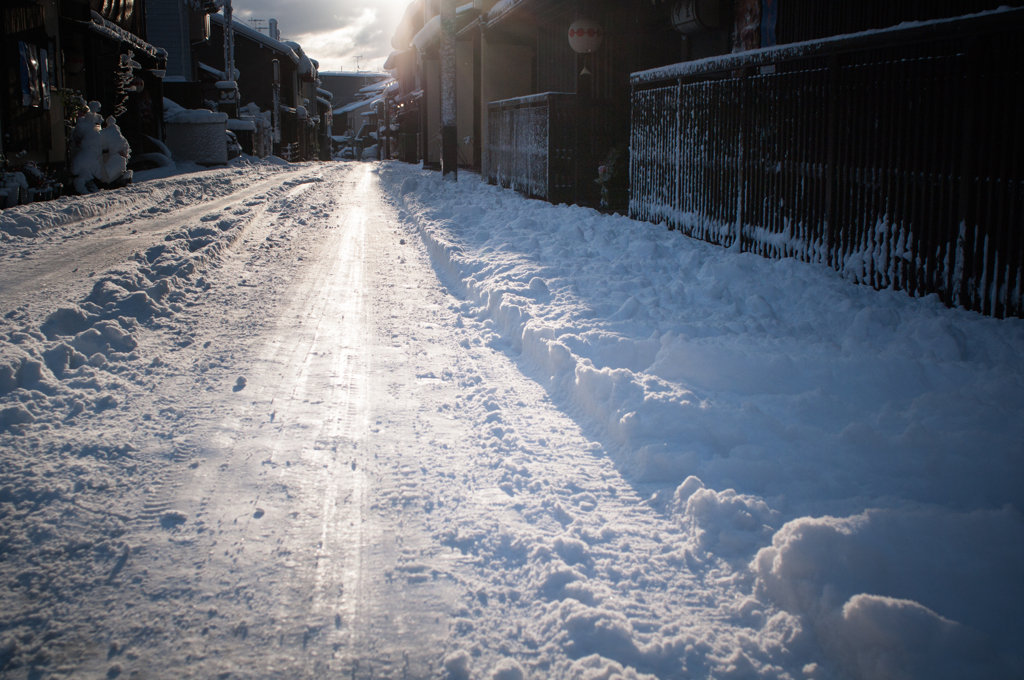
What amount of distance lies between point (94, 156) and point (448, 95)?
9.62 meters

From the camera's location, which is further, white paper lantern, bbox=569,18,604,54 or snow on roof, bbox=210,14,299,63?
snow on roof, bbox=210,14,299,63

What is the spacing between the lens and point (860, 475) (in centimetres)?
278

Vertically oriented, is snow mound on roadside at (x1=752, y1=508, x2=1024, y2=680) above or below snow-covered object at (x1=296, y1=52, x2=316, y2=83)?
below

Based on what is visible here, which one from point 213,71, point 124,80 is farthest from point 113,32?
point 213,71

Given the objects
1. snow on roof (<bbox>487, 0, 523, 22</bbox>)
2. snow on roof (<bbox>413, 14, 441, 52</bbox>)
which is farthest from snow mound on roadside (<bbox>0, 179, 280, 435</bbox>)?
snow on roof (<bbox>413, 14, 441, 52</bbox>)

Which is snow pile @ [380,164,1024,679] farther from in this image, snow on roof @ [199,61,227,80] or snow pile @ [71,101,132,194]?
snow on roof @ [199,61,227,80]

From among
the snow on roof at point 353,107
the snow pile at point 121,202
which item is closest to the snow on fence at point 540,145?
the snow pile at point 121,202

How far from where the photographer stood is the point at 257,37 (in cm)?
4269

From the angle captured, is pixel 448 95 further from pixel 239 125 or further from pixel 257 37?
pixel 257 37

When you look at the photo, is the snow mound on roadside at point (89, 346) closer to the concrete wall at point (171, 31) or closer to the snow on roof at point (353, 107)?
the concrete wall at point (171, 31)

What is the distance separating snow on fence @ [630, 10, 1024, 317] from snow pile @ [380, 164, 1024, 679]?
0.36 metres

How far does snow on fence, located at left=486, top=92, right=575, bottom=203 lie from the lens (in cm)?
1180

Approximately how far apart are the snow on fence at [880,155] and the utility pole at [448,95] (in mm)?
12221

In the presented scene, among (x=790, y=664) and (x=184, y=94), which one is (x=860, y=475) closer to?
(x=790, y=664)
